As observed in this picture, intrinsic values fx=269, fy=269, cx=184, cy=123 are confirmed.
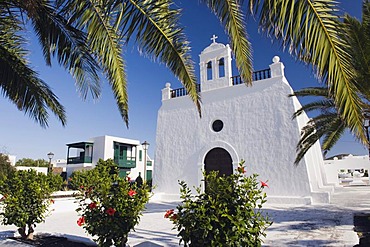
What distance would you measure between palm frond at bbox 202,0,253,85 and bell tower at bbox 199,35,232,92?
11088 millimetres

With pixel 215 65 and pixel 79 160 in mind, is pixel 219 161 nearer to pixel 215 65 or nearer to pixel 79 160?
pixel 215 65

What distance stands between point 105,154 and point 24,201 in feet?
73.2

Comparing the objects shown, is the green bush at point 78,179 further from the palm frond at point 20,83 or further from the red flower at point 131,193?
the palm frond at point 20,83

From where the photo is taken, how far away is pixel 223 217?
3105 millimetres

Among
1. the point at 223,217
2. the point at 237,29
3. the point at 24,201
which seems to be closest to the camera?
the point at 223,217

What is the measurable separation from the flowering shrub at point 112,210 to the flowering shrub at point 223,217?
3.56 feet

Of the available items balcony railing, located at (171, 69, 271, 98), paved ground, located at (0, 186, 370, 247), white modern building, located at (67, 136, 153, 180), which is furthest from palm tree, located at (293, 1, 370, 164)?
white modern building, located at (67, 136, 153, 180)

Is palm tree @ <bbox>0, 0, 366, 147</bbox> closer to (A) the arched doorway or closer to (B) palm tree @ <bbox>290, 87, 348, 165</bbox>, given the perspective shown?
(B) palm tree @ <bbox>290, 87, 348, 165</bbox>

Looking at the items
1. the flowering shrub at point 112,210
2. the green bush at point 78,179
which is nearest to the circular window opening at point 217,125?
the green bush at point 78,179

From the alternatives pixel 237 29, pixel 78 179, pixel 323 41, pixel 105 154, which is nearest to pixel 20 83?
pixel 237 29

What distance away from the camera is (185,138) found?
15672 mm

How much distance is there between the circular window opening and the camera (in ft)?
48.6

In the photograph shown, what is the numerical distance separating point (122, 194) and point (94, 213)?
486 mm

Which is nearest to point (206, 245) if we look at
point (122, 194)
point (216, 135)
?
point (122, 194)
